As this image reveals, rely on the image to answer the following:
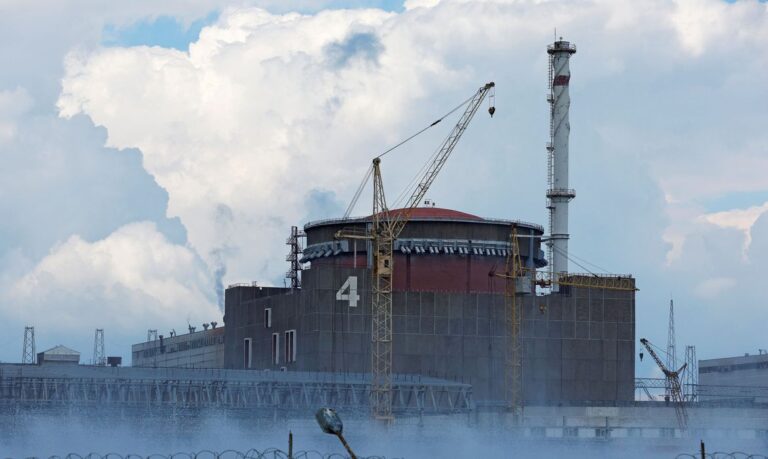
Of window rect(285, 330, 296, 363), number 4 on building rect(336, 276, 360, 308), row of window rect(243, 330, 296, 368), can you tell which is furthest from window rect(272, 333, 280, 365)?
number 4 on building rect(336, 276, 360, 308)

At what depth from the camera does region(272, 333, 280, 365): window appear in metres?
184

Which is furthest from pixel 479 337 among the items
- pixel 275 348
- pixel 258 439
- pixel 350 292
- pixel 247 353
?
A: pixel 258 439

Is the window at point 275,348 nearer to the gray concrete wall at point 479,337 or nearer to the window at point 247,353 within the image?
the gray concrete wall at point 479,337

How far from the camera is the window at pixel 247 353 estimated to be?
192m

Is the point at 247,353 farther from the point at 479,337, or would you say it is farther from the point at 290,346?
the point at 479,337

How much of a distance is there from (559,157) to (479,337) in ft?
93.3

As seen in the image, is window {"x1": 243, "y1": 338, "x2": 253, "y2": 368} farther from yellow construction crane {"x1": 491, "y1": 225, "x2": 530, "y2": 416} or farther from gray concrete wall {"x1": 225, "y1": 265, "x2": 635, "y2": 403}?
yellow construction crane {"x1": 491, "y1": 225, "x2": 530, "y2": 416}

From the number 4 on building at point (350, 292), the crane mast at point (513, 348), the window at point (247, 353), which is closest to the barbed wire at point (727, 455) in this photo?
the crane mast at point (513, 348)

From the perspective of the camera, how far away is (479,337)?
176875 mm

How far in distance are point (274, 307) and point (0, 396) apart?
1872 inches

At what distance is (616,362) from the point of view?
180625mm

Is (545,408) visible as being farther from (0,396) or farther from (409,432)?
(0,396)

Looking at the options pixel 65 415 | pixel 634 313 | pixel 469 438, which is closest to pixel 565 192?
pixel 634 313

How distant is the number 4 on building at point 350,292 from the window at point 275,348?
14.2 meters
